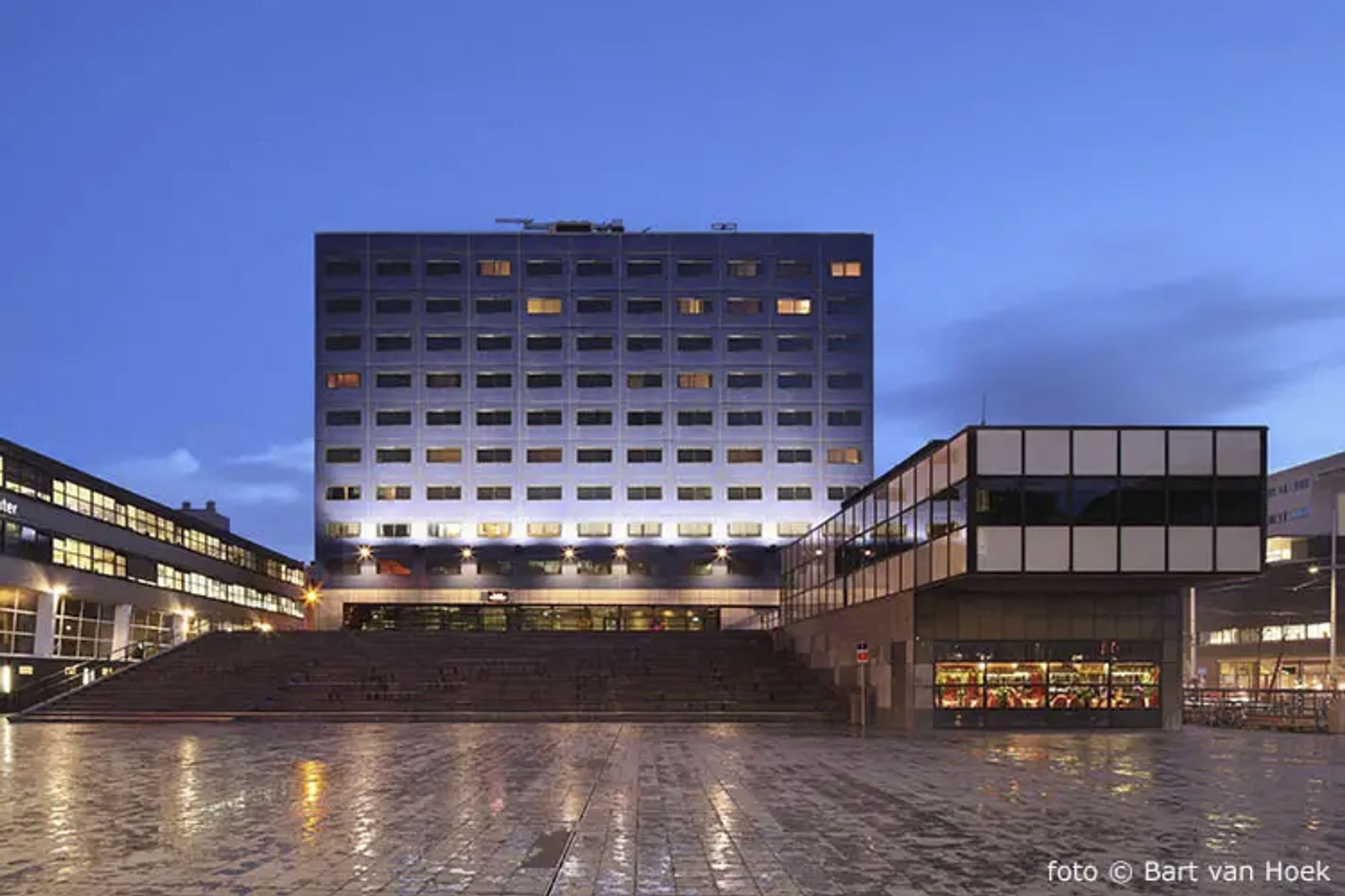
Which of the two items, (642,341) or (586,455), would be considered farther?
(642,341)

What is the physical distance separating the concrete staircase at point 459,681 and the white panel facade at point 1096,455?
15948mm

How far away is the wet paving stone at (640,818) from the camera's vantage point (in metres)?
13.6

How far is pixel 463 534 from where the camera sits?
100 metres

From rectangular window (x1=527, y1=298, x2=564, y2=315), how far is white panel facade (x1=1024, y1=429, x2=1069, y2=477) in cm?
6654

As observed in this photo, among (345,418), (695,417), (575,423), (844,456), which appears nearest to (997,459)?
(844,456)

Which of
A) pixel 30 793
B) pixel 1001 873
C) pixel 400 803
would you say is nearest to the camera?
pixel 1001 873

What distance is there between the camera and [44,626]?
62562 millimetres

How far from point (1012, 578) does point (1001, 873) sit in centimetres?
2639

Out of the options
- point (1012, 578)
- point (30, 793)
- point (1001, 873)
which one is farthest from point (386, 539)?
point (1001, 873)

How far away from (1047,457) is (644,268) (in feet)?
218

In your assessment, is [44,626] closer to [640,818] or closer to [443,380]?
[443,380]

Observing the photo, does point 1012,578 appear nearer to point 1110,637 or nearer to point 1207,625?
point 1110,637

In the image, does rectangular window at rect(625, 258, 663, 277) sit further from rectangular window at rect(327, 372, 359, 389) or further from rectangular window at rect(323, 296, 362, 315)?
rectangular window at rect(327, 372, 359, 389)

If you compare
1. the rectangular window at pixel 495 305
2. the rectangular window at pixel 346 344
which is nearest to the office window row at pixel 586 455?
the rectangular window at pixel 346 344
